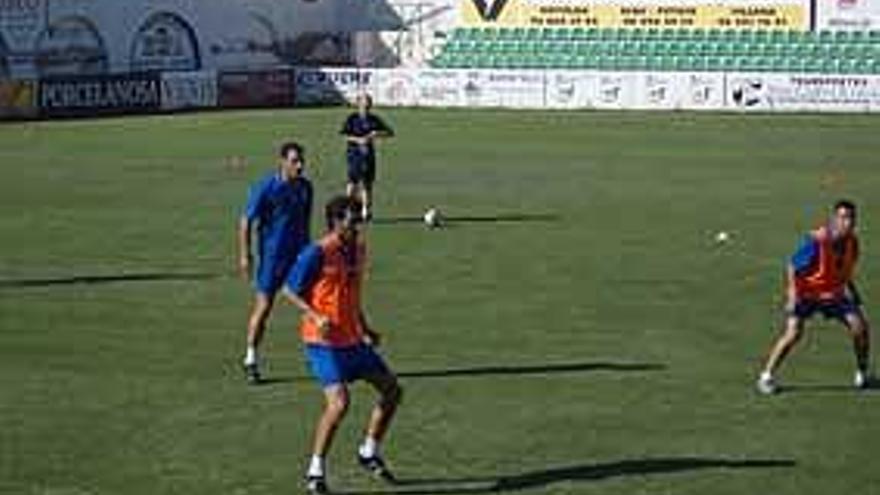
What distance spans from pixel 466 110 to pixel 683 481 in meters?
43.5

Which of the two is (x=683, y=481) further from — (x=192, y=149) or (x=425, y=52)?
(x=425, y=52)

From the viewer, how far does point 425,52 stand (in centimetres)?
6469

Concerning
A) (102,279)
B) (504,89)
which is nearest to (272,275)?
(102,279)

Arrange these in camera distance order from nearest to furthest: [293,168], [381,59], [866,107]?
[293,168] → [866,107] → [381,59]

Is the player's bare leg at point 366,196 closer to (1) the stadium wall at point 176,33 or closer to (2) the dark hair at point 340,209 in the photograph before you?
(2) the dark hair at point 340,209

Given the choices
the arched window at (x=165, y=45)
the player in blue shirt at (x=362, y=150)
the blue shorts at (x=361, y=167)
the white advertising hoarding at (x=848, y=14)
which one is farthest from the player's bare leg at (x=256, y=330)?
the white advertising hoarding at (x=848, y=14)

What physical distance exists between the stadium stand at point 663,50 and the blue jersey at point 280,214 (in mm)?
44089

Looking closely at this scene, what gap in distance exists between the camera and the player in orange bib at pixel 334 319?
485 inches

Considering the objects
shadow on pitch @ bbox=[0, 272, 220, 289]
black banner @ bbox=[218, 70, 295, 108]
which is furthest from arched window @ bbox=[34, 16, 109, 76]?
shadow on pitch @ bbox=[0, 272, 220, 289]

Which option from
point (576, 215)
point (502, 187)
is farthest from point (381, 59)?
point (576, 215)

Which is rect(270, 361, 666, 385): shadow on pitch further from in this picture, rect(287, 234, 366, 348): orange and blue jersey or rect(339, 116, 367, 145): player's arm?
rect(339, 116, 367, 145): player's arm

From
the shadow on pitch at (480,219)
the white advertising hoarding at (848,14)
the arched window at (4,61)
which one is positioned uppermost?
the white advertising hoarding at (848,14)

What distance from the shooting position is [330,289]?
491 inches

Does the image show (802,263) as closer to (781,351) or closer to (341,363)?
(781,351)
